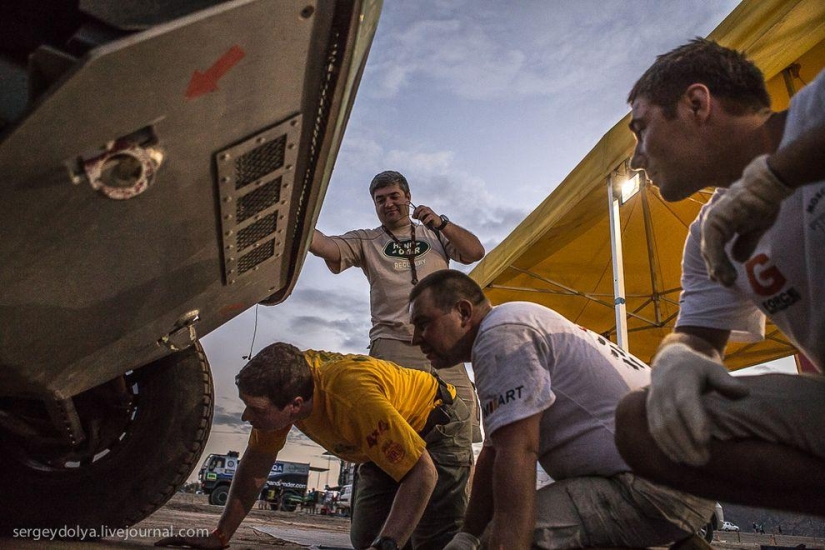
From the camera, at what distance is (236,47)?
985 mm

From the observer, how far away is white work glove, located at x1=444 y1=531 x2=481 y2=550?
1.75m

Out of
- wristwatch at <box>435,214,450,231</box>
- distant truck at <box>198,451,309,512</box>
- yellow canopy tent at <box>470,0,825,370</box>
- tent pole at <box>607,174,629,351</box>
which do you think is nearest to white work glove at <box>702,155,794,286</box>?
wristwatch at <box>435,214,450,231</box>

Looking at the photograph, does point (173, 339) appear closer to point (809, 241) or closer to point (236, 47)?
point (236, 47)

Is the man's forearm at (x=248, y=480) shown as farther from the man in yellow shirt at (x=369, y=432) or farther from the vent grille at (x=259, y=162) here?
the vent grille at (x=259, y=162)

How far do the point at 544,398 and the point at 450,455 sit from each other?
108 centimetres

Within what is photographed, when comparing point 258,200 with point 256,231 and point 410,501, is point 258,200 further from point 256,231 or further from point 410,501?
point 410,501

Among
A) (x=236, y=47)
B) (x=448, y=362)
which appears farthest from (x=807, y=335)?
(x=236, y=47)

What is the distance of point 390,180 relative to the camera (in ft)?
9.49

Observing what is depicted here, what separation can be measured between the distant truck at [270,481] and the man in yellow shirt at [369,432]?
17.3 metres

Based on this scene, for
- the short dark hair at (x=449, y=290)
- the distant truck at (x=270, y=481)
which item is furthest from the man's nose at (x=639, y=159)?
the distant truck at (x=270, y=481)

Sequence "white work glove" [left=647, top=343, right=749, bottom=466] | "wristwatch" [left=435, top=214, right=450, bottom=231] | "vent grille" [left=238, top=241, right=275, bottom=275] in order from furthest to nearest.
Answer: "wristwatch" [left=435, top=214, right=450, bottom=231]
"vent grille" [left=238, top=241, right=275, bottom=275]
"white work glove" [left=647, top=343, right=749, bottom=466]

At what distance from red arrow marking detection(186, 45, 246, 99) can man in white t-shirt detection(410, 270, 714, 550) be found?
0.98 m

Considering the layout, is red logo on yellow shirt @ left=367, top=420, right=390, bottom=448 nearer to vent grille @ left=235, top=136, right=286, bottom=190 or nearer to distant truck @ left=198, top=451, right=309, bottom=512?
vent grille @ left=235, top=136, right=286, bottom=190

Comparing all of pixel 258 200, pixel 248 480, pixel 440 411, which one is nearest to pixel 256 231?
pixel 258 200
